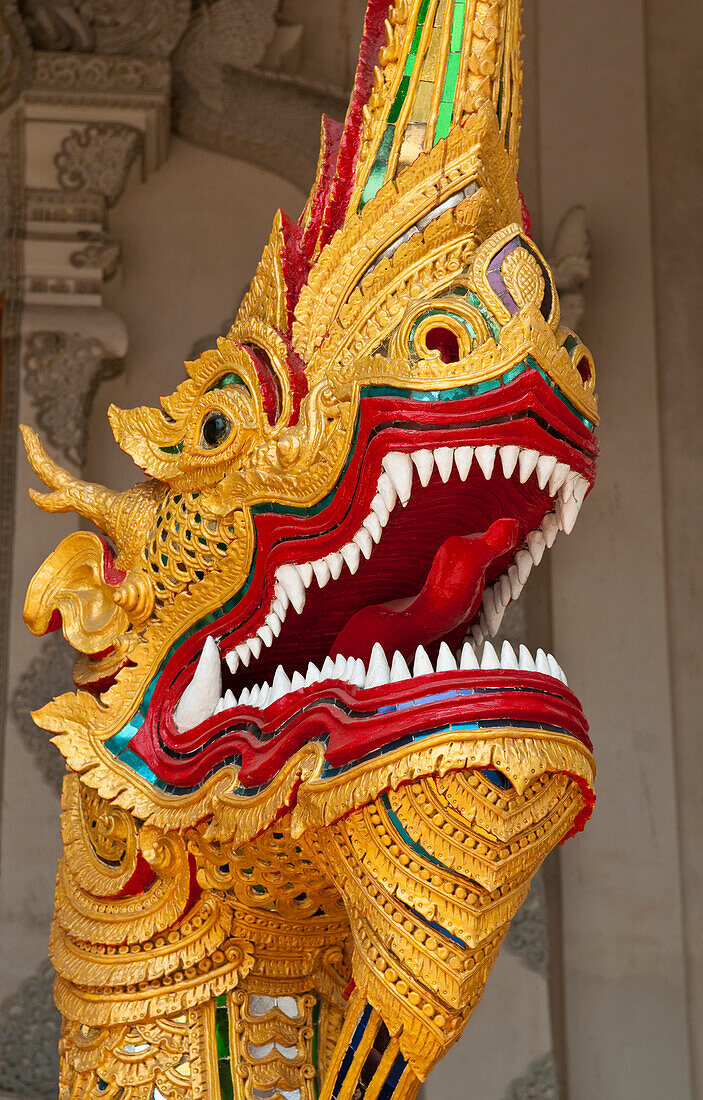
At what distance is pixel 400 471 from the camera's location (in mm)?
1333

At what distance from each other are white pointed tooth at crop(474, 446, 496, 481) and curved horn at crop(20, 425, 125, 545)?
1.81ft

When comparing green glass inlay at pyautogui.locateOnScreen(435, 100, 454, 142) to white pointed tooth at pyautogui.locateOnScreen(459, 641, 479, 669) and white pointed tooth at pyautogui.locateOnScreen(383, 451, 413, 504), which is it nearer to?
white pointed tooth at pyautogui.locateOnScreen(383, 451, 413, 504)

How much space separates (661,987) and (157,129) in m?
2.34

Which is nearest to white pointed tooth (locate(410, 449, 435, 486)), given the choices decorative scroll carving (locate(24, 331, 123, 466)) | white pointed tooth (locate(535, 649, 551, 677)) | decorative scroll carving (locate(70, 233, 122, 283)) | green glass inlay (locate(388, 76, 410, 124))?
white pointed tooth (locate(535, 649, 551, 677))

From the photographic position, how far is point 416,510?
1.49 meters

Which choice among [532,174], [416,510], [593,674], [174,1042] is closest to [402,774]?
[416,510]

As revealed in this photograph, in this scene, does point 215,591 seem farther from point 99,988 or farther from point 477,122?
point 477,122

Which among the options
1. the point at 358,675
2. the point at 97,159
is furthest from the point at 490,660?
the point at 97,159

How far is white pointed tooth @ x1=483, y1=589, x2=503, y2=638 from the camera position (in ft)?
5.24

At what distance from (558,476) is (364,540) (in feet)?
0.70

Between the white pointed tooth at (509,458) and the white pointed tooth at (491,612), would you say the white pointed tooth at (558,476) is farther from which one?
the white pointed tooth at (491,612)

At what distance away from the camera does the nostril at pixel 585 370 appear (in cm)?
143

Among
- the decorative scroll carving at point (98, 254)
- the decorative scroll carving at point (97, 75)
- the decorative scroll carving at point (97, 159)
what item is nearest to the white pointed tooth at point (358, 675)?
the decorative scroll carving at point (98, 254)

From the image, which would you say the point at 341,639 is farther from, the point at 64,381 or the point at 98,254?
the point at 98,254
